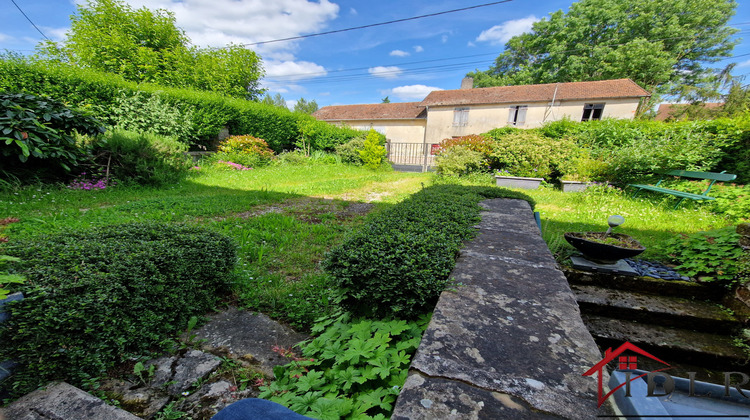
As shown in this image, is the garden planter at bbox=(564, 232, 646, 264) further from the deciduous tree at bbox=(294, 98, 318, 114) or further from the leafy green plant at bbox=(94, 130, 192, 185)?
Result: the deciduous tree at bbox=(294, 98, 318, 114)

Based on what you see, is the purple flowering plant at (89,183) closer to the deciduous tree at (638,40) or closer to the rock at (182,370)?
the rock at (182,370)

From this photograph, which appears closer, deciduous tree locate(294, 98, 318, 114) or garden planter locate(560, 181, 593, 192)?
garden planter locate(560, 181, 593, 192)

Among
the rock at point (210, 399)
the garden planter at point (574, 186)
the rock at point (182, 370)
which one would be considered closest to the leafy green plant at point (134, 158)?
the rock at point (182, 370)

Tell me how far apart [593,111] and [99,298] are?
24279 mm

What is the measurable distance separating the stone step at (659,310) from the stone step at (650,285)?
2.2 inches

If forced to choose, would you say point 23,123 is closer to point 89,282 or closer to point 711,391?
point 89,282

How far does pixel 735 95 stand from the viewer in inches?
602

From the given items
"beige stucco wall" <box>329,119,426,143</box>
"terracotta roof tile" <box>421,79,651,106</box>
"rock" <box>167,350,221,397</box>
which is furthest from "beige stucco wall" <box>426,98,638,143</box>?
"rock" <box>167,350,221,397</box>

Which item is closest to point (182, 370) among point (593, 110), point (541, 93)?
point (541, 93)

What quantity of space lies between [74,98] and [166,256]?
8959mm

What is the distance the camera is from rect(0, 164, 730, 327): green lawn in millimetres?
2669

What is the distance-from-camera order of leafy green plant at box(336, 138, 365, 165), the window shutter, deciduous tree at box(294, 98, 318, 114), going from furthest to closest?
deciduous tree at box(294, 98, 318, 114), the window shutter, leafy green plant at box(336, 138, 365, 165)

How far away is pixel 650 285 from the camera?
2434 mm

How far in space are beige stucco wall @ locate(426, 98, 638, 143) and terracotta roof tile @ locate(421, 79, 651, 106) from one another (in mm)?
361
